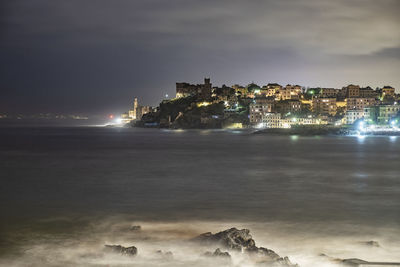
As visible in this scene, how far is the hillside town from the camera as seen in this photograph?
131 meters

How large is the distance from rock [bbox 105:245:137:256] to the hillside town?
11399 centimetres

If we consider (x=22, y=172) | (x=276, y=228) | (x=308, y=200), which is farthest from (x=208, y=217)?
(x=22, y=172)

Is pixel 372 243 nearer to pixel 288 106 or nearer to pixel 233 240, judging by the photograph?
pixel 233 240

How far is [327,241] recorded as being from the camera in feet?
37.6

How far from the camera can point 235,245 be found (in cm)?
995

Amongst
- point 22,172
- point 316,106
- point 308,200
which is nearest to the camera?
point 308,200

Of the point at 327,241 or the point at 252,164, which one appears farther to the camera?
the point at 252,164

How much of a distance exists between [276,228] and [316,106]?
449ft

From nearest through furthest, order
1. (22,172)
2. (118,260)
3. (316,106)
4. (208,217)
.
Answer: (118,260), (208,217), (22,172), (316,106)

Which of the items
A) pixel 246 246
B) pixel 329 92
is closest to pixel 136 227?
pixel 246 246

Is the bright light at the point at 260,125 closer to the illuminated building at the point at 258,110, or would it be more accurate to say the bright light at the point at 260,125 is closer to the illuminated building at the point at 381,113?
the illuminated building at the point at 258,110

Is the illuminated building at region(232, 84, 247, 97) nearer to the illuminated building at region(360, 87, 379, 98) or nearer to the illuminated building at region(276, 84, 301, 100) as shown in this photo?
the illuminated building at region(276, 84, 301, 100)

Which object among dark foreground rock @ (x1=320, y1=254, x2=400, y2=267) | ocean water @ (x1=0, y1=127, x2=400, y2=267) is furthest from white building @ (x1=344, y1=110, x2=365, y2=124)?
dark foreground rock @ (x1=320, y1=254, x2=400, y2=267)

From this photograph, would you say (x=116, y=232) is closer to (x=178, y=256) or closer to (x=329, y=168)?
(x=178, y=256)
